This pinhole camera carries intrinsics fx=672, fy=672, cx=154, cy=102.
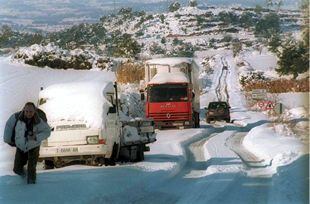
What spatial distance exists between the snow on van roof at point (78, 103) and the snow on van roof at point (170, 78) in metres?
16.3

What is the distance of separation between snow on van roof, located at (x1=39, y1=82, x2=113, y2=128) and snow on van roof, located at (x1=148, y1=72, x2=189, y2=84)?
16317mm

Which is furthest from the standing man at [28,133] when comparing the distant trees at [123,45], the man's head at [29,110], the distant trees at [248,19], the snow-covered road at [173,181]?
the distant trees at [123,45]

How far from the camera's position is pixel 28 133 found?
13.0 meters

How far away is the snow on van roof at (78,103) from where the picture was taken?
53.8ft

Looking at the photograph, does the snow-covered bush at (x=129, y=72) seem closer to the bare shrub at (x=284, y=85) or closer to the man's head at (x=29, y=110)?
the bare shrub at (x=284, y=85)

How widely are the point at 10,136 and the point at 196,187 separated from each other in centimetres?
378

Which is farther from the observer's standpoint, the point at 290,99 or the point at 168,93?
the point at 168,93

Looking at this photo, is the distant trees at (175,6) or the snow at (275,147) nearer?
the snow at (275,147)

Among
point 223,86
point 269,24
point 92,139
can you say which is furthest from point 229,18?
point 223,86

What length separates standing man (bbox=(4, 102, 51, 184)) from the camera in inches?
510

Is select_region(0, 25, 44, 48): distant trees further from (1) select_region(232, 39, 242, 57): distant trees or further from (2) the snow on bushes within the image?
(1) select_region(232, 39, 242, 57): distant trees

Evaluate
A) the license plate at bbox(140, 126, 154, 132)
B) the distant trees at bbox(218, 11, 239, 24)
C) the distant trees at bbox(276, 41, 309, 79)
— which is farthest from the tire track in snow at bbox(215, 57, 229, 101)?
the license plate at bbox(140, 126, 154, 132)

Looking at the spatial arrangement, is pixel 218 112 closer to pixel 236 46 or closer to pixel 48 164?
pixel 236 46

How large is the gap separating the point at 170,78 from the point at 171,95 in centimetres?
105
